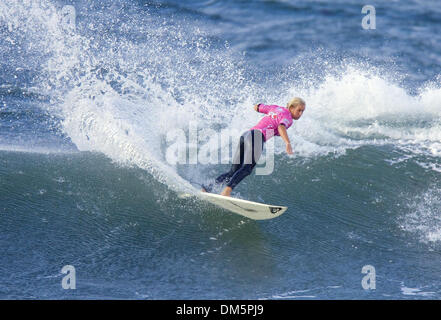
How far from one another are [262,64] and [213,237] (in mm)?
7956

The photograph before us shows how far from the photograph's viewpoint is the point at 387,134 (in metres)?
10.5

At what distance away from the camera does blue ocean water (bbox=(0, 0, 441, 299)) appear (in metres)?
6.73

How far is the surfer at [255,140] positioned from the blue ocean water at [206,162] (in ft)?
1.47

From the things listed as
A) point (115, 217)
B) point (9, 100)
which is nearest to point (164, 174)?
point (115, 217)

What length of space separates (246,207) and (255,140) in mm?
936

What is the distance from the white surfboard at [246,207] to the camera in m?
7.43

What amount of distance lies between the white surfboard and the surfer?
5.0 inches

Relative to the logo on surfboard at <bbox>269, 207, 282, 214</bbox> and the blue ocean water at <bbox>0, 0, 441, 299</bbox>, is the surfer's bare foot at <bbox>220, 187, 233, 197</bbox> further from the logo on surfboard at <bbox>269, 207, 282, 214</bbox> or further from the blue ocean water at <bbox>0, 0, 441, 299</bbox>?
the logo on surfboard at <bbox>269, 207, 282, 214</bbox>
